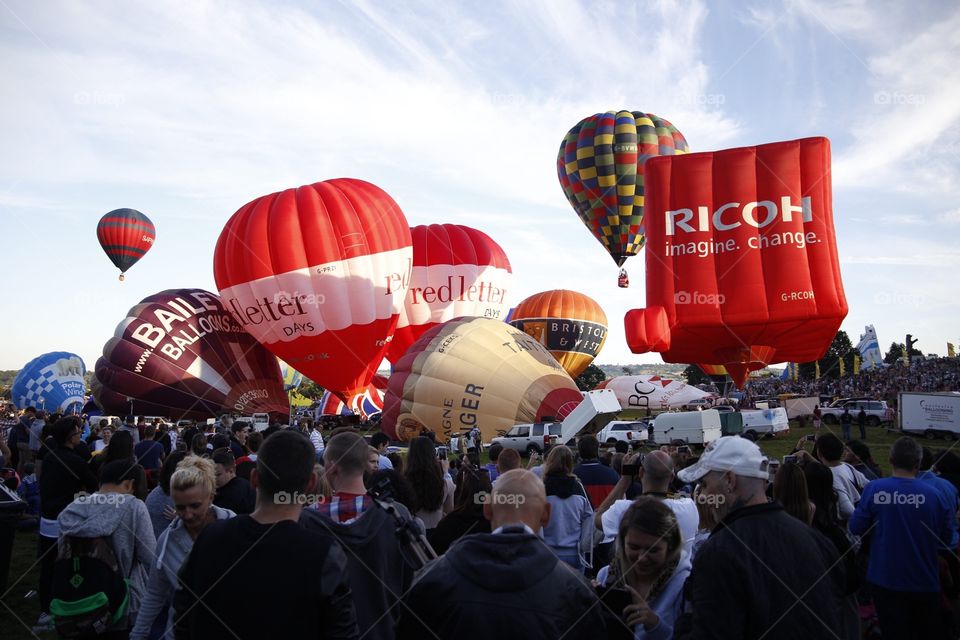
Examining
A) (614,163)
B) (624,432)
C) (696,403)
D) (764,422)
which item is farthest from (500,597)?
(696,403)

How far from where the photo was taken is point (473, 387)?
15680 millimetres

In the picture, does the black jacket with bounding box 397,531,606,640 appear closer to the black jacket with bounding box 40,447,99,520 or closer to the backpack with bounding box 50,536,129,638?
the backpack with bounding box 50,536,129,638

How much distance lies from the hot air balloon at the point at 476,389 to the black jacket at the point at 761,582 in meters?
13.4

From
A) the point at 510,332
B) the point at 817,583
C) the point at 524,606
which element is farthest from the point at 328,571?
the point at 510,332

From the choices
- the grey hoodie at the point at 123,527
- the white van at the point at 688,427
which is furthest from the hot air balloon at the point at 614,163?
the grey hoodie at the point at 123,527

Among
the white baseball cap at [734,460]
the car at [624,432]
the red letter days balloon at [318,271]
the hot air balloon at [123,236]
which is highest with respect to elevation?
A: the hot air balloon at [123,236]

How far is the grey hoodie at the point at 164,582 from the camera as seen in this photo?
2889mm

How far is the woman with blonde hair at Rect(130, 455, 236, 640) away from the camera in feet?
9.65

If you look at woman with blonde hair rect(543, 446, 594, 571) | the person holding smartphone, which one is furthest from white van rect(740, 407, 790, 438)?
the person holding smartphone

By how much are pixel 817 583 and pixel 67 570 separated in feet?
10.2

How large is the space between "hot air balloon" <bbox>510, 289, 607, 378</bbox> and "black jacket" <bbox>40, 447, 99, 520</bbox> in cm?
2874

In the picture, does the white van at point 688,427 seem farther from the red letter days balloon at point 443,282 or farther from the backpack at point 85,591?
the backpack at point 85,591

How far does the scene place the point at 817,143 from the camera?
1137cm

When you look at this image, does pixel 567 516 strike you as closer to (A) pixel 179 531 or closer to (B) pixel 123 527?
(A) pixel 179 531
